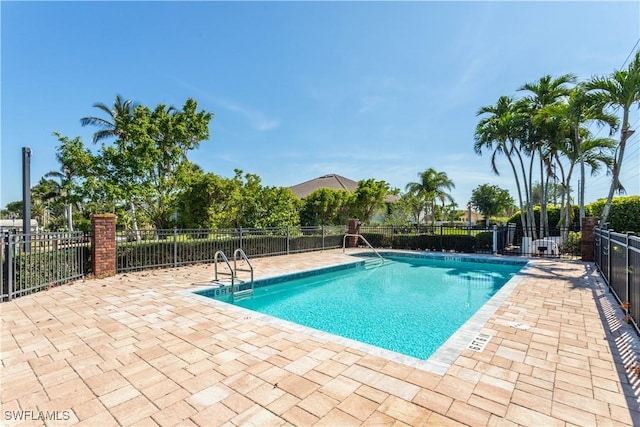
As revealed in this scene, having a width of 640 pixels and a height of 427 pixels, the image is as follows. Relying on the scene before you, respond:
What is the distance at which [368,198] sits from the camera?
2248 cm

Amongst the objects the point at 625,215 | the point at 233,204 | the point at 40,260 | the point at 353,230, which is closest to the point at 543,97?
the point at 625,215

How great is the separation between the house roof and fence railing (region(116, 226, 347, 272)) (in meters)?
14.9

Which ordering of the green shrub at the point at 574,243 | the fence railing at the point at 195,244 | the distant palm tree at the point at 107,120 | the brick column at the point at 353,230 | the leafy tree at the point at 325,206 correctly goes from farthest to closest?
1. the leafy tree at the point at 325,206
2. the distant palm tree at the point at 107,120
3. the brick column at the point at 353,230
4. the green shrub at the point at 574,243
5. the fence railing at the point at 195,244

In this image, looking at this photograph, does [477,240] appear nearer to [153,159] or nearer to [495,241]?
[495,241]

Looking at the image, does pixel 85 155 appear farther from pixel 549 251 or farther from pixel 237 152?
pixel 549 251

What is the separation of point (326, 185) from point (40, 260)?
24.3 metres

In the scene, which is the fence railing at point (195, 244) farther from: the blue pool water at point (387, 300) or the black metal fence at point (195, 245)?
the blue pool water at point (387, 300)

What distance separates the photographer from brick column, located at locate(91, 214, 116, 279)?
7.73 metres

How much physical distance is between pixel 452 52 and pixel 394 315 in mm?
9551

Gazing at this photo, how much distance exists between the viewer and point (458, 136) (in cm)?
1702

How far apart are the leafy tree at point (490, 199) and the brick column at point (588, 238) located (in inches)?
1415

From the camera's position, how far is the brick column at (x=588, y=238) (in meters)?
10.5

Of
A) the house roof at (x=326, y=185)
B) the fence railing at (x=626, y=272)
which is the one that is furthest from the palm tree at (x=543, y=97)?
the house roof at (x=326, y=185)

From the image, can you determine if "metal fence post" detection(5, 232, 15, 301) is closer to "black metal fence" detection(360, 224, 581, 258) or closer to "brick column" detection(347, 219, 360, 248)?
"brick column" detection(347, 219, 360, 248)
